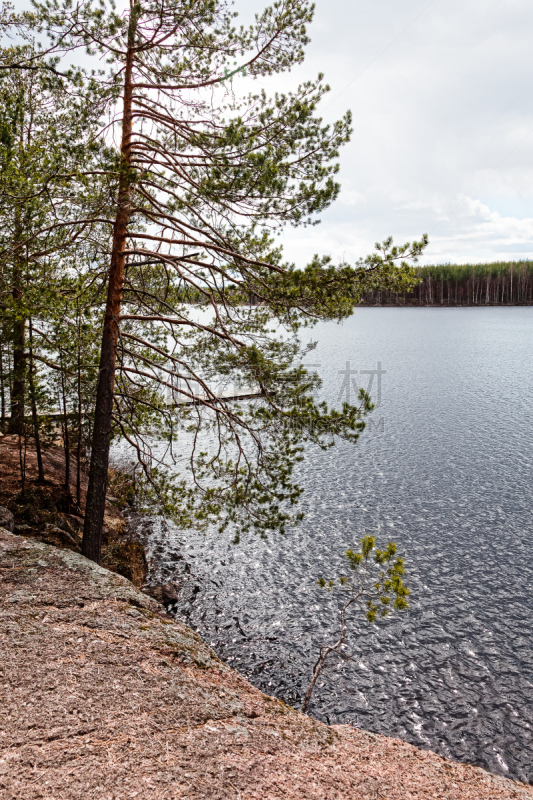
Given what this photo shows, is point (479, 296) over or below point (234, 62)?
over

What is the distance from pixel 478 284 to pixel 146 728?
109500mm

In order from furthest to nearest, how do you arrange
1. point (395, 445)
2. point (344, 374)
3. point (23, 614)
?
point (344, 374), point (395, 445), point (23, 614)

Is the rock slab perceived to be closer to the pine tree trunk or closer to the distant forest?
the pine tree trunk

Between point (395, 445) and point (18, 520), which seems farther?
point (395, 445)

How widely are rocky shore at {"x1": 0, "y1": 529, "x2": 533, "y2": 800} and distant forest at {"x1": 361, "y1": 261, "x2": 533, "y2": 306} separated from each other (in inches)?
3598

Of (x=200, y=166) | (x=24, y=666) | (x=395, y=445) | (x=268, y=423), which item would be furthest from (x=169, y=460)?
(x=24, y=666)

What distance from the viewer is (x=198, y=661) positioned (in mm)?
4957

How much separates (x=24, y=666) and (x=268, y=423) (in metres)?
4.47

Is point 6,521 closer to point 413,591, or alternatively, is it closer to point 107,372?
point 107,372

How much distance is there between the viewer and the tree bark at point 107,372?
7.66m

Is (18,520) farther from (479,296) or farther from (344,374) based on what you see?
(479,296)

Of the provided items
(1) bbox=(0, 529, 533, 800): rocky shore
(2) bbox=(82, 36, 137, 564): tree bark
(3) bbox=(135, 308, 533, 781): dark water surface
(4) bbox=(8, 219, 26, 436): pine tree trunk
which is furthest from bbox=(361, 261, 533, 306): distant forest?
(1) bbox=(0, 529, 533, 800): rocky shore

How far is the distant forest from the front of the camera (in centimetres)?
9569

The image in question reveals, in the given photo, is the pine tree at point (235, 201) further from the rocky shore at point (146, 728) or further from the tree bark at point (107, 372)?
the rocky shore at point (146, 728)
